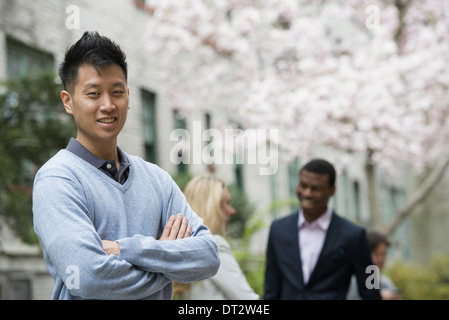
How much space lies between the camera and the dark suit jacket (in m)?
4.65

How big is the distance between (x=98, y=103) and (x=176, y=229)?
22.8 inches

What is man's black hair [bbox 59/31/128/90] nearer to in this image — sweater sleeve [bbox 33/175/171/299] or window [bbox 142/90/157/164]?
sweater sleeve [bbox 33/175/171/299]

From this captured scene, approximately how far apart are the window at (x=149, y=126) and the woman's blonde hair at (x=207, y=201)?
8130 millimetres

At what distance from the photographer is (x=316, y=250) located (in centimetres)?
483

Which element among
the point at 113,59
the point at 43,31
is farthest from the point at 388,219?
the point at 113,59

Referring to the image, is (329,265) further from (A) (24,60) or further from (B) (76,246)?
(A) (24,60)

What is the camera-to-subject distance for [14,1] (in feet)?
31.8

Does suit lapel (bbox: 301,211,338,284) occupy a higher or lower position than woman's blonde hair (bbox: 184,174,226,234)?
lower

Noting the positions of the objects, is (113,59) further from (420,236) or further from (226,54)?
(420,236)

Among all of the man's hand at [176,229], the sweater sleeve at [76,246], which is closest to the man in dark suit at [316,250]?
the man's hand at [176,229]

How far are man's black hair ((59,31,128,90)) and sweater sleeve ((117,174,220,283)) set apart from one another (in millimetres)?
555

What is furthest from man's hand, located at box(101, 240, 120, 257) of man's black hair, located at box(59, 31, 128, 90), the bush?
the bush

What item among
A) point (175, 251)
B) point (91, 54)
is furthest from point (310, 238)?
point (91, 54)
